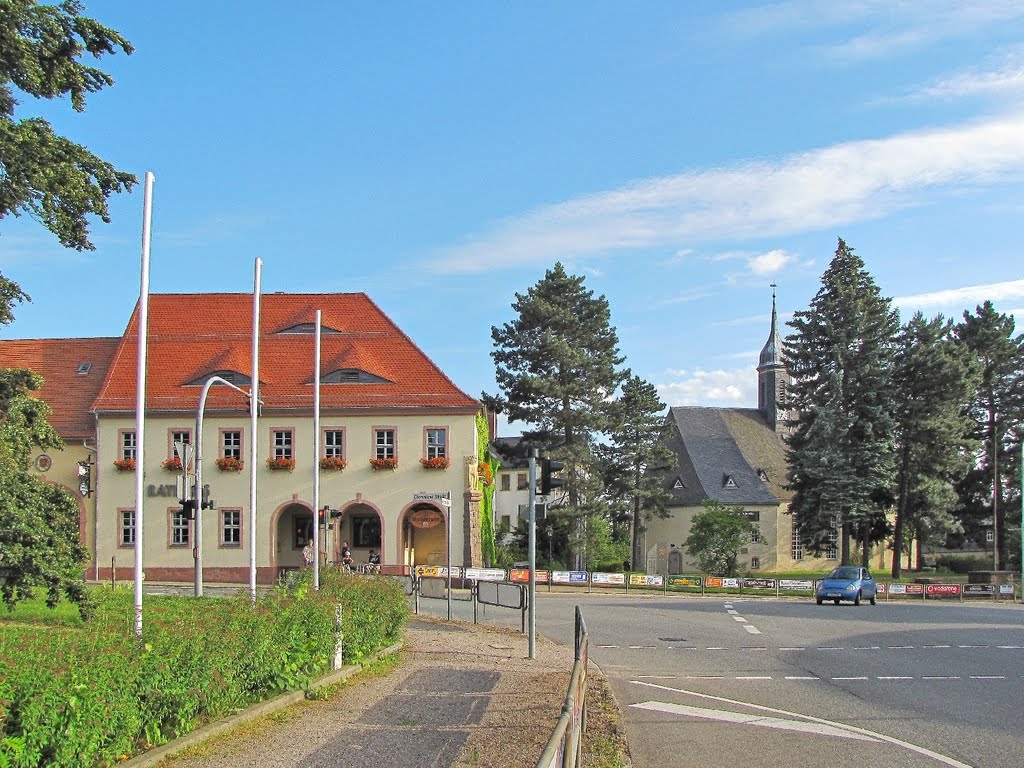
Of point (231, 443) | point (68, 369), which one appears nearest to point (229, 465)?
point (231, 443)

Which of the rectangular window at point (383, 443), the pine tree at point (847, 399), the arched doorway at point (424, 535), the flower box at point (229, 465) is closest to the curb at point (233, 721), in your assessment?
the rectangular window at point (383, 443)

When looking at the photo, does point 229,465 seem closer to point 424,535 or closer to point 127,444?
point 127,444

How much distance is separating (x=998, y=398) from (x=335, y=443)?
43.1 meters

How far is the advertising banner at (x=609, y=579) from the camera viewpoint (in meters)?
46.2

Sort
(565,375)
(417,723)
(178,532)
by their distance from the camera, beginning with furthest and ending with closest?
(565,375) < (178,532) < (417,723)

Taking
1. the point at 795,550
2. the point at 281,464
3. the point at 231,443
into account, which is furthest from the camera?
the point at 795,550

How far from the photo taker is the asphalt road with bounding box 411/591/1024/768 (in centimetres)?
1068

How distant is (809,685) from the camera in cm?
1567

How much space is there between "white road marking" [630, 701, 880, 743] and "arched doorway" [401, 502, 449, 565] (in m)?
32.3

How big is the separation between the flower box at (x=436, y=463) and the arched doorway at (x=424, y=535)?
5.72 feet

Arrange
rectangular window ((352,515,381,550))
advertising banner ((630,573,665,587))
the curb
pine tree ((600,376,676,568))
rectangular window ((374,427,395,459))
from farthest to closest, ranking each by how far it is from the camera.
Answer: pine tree ((600,376,676,568)) → rectangular window ((352,515,381,550)) → advertising banner ((630,573,665,587)) → rectangular window ((374,427,395,459)) → the curb

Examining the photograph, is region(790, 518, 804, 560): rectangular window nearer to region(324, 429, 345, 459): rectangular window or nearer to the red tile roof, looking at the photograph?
the red tile roof

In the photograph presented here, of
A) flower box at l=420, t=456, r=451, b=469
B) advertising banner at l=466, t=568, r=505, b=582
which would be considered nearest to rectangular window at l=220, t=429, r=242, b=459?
flower box at l=420, t=456, r=451, b=469

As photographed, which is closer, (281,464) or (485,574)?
(485,574)
